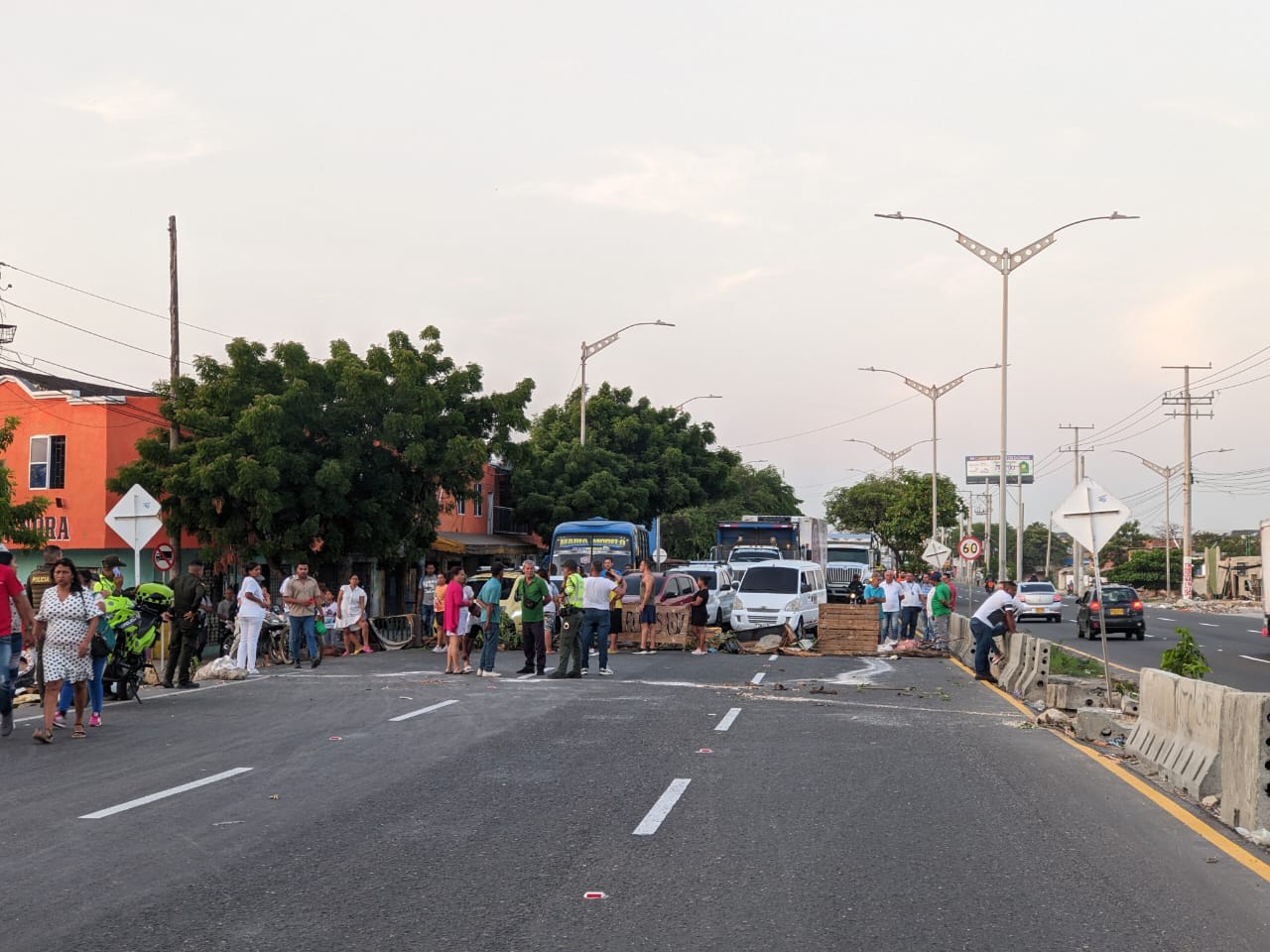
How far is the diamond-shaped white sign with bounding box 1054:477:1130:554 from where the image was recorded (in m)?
18.2

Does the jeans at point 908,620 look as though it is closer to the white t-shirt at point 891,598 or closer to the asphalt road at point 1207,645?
the white t-shirt at point 891,598

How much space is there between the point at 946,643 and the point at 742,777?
73.8ft

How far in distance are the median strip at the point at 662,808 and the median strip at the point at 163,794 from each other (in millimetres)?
3630

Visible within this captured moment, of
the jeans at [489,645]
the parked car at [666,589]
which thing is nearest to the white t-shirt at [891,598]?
the parked car at [666,589]

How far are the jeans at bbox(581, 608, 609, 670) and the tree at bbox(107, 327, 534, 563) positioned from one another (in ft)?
38.3

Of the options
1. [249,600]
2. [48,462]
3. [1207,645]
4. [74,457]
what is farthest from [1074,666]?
[48,462]

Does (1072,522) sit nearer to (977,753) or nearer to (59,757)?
(977,753)

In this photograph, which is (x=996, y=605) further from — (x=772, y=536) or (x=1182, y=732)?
(x=772, y=536)

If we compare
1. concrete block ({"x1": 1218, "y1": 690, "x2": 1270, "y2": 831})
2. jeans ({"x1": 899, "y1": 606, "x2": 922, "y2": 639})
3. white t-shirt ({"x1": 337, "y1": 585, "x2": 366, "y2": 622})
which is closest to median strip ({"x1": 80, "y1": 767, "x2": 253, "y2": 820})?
concrete block ({"x1": 1218, "y1": 690, "x2": 1270, "y2": 831})

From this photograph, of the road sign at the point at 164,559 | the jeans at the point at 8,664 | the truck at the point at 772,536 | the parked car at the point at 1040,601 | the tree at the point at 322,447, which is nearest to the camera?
the jeans at the point at 8,664

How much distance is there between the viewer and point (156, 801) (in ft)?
32.3

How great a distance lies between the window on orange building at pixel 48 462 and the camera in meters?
37.3

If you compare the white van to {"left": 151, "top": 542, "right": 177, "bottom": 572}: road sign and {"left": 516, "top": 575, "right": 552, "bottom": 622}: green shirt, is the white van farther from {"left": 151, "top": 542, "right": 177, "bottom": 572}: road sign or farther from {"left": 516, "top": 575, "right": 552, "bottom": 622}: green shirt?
{"left": 151, "top": 542, "right": 177, "bottom": 572}: road sign

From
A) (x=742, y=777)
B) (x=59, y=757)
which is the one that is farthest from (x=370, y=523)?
(x=742, y=777)
